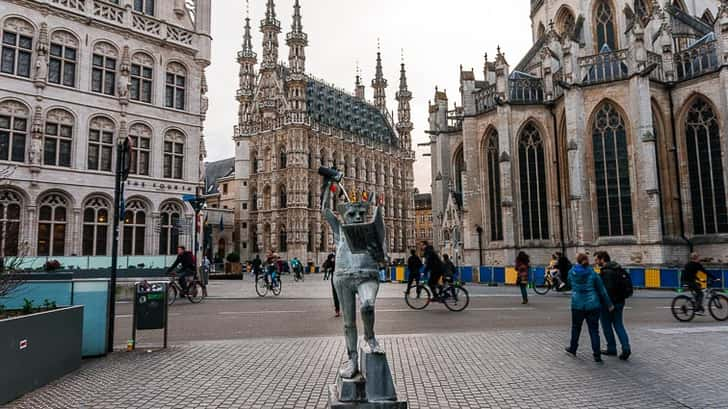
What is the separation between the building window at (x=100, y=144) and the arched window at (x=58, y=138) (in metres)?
0.90

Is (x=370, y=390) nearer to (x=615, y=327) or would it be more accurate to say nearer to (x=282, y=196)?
(x=615, y=327)

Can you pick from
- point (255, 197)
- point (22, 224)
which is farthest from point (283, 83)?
point (22, 224)

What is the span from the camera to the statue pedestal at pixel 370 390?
421 cm

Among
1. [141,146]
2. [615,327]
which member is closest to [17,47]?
[141,146]

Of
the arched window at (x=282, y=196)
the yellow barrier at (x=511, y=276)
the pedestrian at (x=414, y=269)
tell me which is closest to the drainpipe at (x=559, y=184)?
the yellow barrier at (x=511, y=276)

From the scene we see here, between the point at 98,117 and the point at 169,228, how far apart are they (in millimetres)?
6540

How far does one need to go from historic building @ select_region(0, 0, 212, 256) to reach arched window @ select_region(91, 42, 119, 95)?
0.16 feet

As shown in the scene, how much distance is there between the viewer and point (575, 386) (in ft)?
19.4

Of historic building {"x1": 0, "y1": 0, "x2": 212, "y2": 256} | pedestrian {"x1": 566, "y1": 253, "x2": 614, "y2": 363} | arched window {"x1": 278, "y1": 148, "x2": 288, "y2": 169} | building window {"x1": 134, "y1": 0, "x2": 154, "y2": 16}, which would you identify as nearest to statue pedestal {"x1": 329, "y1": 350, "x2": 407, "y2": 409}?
pedestrian {"x1": 566, "y1": 253, "x2": 614, "y2": 363}

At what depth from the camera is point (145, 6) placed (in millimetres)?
25062

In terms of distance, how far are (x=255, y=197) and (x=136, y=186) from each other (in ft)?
125

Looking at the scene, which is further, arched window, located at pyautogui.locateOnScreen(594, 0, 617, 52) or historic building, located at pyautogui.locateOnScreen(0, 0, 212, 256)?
arched window, located at pyautogui.locateOnScreen(594, 0, 617, 52)

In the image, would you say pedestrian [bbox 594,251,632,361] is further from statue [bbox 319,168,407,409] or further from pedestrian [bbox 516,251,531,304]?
pedestrian [bbox 516,251,531,304]

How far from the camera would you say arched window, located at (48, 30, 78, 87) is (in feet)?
70.9
